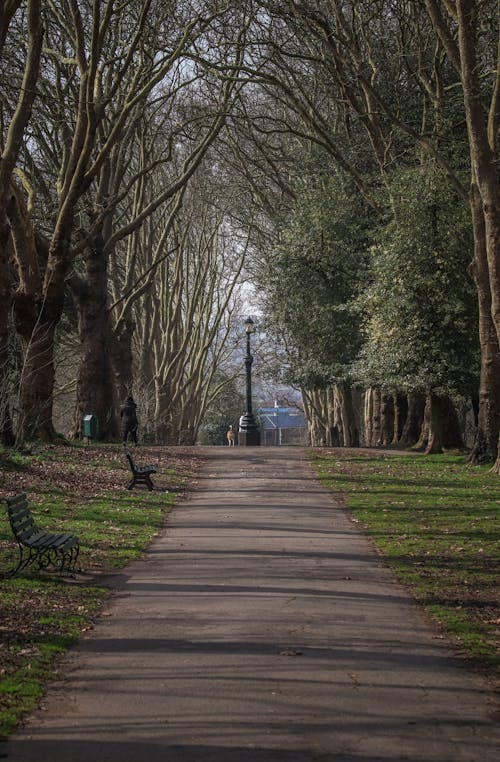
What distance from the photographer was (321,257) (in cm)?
3675

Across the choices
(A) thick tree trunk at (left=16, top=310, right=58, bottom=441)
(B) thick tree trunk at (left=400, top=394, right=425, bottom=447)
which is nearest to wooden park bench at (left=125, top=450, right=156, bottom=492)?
(A) thick tree trunk at (left=16, top=310, right=58, bottom=441)

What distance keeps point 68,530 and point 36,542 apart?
3.62 metres

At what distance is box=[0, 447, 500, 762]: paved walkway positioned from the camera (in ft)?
18.9

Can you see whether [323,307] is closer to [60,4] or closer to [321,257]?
[321,257]

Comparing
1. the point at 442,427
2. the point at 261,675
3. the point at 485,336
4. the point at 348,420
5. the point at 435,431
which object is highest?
the point at 485,336

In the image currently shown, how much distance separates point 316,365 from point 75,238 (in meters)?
9.64

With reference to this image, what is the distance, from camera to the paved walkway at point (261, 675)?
5758mm

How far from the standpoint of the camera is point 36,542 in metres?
10.9

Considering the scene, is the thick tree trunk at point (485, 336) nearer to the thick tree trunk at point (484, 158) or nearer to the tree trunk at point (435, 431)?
the thick tree trunk at point (484, 158)

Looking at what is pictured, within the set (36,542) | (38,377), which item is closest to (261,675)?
(36,542)

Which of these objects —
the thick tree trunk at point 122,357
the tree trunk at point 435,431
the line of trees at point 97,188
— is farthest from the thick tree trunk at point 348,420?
the tree trunk at point 435,431

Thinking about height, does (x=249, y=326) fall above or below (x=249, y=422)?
above

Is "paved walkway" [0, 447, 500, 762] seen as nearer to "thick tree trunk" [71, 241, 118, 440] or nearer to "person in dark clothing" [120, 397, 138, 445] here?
"person in dark clothing" [120, 397, 138, 445]

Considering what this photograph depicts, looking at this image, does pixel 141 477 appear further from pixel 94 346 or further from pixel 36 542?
pixel 94 346
